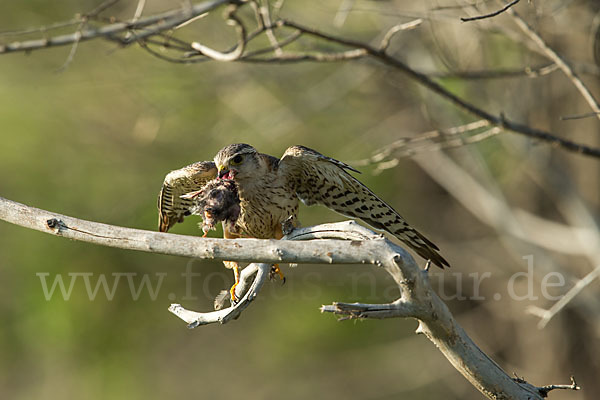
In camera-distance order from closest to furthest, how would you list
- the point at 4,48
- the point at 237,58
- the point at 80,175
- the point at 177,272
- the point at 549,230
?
the point at 4,48 < the point at 237,58 < the point at 549,230 < the point at 80,175 < the point at 177,272

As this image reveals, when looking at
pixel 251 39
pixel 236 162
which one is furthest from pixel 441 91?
pixel 236 162

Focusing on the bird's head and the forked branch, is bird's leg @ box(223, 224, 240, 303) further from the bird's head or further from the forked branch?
the forked branch

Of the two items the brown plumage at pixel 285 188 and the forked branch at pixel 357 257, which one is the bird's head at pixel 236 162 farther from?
the forked branch at pixel 357 257

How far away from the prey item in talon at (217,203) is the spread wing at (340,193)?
0.43 meters

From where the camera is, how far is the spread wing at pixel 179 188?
399 centimetres

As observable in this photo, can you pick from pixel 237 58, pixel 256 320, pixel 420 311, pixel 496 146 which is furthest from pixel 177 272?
pixel 420 311

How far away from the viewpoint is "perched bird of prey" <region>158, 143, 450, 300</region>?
3805mm

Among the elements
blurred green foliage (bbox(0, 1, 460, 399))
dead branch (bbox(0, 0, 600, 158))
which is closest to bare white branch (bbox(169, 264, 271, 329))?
dead branch (bbox(0, 0, 600, 158))

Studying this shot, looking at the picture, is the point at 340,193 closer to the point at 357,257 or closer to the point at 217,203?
the point at 217,203

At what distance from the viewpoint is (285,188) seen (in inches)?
160

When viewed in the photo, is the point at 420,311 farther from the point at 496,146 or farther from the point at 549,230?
the point at 496,146

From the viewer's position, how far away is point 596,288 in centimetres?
754

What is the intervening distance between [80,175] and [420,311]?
23.5 feet

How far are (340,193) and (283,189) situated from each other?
14.6 inches
